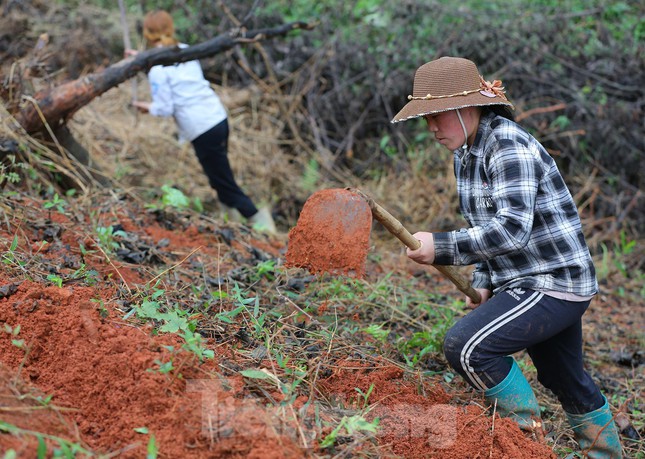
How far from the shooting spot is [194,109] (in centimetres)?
565

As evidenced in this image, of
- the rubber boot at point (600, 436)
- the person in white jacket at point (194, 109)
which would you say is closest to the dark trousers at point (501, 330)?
the rubber boot at point (600, 436)

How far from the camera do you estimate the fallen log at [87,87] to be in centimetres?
481

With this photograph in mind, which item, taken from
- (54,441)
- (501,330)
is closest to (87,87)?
(54,441)

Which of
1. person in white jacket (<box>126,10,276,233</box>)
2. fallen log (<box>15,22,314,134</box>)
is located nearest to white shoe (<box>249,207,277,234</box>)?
person in white jacket (<box>126,10,276,233</box>)

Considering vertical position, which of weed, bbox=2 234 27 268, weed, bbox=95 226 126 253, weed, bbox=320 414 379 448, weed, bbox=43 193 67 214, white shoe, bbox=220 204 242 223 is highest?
weed, bbox=2 234 27 268

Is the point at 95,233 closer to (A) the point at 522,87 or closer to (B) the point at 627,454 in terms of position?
(B) the point at 627,454

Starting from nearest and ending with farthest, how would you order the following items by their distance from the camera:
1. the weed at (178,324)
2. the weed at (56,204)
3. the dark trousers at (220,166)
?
the weed at (178,324) → the weed at (56,204) → the dark trousers at (220,166)

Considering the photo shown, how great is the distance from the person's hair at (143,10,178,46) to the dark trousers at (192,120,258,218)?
80 cm

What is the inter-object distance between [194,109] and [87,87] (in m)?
Answer: 0.97

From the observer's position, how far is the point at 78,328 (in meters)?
2.54

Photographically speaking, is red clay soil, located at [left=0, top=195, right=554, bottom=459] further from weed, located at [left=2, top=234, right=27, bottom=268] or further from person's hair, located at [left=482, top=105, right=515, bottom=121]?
person's hair, located at [left=482, top=105, right=515, bottom=121]

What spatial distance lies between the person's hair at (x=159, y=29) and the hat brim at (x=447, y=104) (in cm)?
321

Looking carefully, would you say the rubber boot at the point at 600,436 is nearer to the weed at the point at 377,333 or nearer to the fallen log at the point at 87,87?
the weed at the point at 377,333

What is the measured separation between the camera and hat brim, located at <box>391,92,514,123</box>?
2766mm
